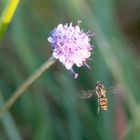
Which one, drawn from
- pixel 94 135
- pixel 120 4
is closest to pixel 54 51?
pixel 94 135

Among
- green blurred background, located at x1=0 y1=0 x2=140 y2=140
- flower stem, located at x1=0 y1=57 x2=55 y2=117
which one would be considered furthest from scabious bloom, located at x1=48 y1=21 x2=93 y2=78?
green blurred background, located at x1=0 y1=0 x2=140 y2=140

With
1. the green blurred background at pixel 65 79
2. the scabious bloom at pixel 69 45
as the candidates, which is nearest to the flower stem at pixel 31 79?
the scabious bloom at pixel 69 45

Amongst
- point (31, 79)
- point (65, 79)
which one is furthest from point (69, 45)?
point (65, 79)

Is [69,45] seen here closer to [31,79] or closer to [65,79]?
[31,79]

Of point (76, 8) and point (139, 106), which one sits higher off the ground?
point (76, 8)

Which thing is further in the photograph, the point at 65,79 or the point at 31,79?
the point at 65,79

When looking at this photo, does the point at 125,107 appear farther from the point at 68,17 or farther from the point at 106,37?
the point at 68,17
